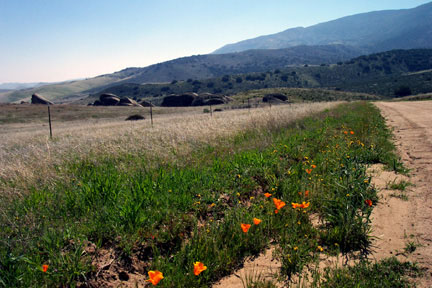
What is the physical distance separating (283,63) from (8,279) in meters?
201

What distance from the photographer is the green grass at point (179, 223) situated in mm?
Answer: 2518

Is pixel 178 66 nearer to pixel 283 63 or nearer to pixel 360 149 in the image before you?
pixel 283 63

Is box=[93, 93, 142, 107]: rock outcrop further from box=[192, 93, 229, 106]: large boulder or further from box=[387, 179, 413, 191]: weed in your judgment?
box=[387, 179, 413, 191]: weed

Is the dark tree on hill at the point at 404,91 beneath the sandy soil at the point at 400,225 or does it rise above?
Result: above

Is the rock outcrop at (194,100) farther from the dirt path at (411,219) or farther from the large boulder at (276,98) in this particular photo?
the dirt path at (411,219)

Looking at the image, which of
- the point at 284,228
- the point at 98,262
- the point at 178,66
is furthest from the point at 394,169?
the point at 178,66

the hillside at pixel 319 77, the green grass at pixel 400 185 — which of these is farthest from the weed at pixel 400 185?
the hillside at pixel 319 77

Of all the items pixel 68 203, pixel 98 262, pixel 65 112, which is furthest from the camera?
pixel 65 112

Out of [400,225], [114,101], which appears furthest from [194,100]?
[400,225]

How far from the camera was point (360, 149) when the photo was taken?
6.22 m

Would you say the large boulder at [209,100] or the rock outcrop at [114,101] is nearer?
the large boulder at [209,100]

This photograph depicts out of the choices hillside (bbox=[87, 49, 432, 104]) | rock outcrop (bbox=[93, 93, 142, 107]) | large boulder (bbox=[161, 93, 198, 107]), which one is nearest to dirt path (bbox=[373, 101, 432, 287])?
large boulder (bbox=[161, 93, 198, 107])

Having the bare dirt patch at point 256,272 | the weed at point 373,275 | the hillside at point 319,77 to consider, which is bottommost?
the bare dirt patch at point 256,272

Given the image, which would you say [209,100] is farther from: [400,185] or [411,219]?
[411,219]
